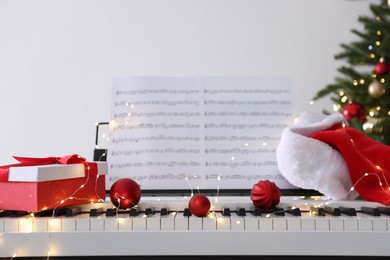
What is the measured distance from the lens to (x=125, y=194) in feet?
3.14

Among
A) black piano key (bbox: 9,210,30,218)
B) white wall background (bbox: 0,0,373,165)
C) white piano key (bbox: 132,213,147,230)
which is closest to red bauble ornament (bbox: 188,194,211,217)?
white piano key (bbox: 132,213,147,230)

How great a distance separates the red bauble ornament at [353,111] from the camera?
2.17 metres

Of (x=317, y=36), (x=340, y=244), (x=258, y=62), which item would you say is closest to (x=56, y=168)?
(x=340, y=244)

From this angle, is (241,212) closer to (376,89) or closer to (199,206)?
(199,206)

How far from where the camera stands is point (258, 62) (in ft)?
9.53

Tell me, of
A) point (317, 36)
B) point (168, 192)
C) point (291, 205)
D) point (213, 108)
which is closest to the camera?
point (291, 205)

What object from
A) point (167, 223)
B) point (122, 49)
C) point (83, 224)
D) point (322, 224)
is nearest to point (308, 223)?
point (322, 224)

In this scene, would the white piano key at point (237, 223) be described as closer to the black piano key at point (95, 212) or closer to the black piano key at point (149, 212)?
the black piano key at point (149, 212)

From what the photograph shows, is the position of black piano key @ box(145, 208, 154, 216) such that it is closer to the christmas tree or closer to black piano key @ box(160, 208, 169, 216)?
black piano key @ box(160, 208, 169, 216)

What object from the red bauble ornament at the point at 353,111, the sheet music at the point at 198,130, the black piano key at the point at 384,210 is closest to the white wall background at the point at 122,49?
the red bauble ornament at the point at 353,111

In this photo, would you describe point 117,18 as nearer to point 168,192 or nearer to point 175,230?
point 168,192

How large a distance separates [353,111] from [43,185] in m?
1.92

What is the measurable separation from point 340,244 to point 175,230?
39 centimetres

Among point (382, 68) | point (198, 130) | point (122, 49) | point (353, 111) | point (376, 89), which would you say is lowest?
point (198, 130)
